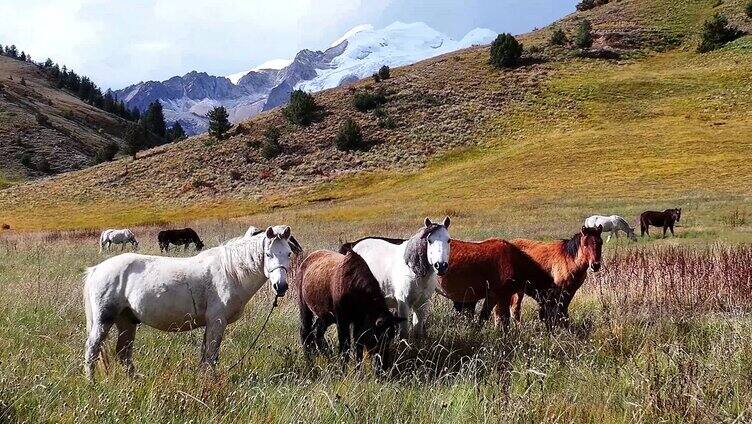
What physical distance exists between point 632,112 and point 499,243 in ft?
189

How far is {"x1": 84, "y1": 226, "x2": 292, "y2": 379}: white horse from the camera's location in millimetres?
5770

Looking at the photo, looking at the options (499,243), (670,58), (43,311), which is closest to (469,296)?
(499,243)

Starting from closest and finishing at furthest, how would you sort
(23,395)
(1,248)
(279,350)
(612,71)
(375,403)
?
1. (23,395)
2. (375,403)
3. (279,350)
4. (1,248)
5. (612,71)

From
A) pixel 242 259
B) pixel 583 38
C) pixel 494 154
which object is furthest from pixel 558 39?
pixel 242 259

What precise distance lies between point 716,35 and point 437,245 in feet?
→ 268

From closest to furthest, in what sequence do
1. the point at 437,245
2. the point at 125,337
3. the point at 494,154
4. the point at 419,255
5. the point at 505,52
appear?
the point at 125,337 < the point at 437,245 < the point at 419,255 < the point at 494,154 < the point at 505,52

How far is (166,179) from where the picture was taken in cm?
6175

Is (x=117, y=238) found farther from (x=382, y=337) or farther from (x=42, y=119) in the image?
(x=42, y=119)

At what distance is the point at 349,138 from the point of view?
2404 inches

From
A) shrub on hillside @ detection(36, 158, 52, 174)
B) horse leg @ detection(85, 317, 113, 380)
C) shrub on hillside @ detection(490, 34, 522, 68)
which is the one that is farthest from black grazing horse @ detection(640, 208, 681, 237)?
shrub on hillside @ detection(36, 158, 52, 174)

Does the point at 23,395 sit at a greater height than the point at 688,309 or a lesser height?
greater

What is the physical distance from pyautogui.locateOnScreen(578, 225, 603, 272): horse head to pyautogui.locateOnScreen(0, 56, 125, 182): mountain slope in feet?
300

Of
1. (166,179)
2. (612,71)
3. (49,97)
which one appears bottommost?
(166,179)

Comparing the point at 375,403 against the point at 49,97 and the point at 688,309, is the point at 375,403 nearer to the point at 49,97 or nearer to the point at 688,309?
the point at 688,309
